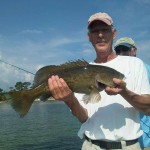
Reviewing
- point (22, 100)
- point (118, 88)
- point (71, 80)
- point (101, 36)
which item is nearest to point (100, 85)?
point (71, 80)

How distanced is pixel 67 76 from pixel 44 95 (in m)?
0.56

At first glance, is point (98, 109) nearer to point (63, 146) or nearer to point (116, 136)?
point (116, 136)

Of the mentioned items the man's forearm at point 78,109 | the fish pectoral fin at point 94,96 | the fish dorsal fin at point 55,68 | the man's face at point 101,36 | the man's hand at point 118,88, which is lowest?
the man's forearm at point 78,109

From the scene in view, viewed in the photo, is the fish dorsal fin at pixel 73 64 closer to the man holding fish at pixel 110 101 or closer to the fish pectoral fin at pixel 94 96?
the man holding fish at pixel 110 101

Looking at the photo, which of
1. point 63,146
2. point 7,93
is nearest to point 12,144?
point 63,146

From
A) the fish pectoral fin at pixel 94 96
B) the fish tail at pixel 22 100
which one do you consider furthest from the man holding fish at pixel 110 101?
the fish tail at pixel 22 100

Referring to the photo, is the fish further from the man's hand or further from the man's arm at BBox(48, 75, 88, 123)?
the man's hand

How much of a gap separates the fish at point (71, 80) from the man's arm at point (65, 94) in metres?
0.17

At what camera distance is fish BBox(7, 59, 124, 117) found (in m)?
5.32

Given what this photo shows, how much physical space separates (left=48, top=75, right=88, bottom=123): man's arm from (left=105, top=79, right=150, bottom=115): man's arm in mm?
764

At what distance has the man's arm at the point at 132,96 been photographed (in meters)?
4.75

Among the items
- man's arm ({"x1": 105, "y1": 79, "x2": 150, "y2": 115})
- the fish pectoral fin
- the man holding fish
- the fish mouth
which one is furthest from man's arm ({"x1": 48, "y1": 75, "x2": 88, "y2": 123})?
man's arm ({"x1": 105, "y1": 79, "x2": 150, "y2": 115})

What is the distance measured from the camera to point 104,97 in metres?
5.27

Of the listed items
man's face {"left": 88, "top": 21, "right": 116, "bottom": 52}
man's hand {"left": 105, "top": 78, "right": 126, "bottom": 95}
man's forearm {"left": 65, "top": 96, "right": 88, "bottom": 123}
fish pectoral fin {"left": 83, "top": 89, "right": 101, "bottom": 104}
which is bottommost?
man's forearm {"left": 65, "top": 96, "right": 88, "bottom": 123}
